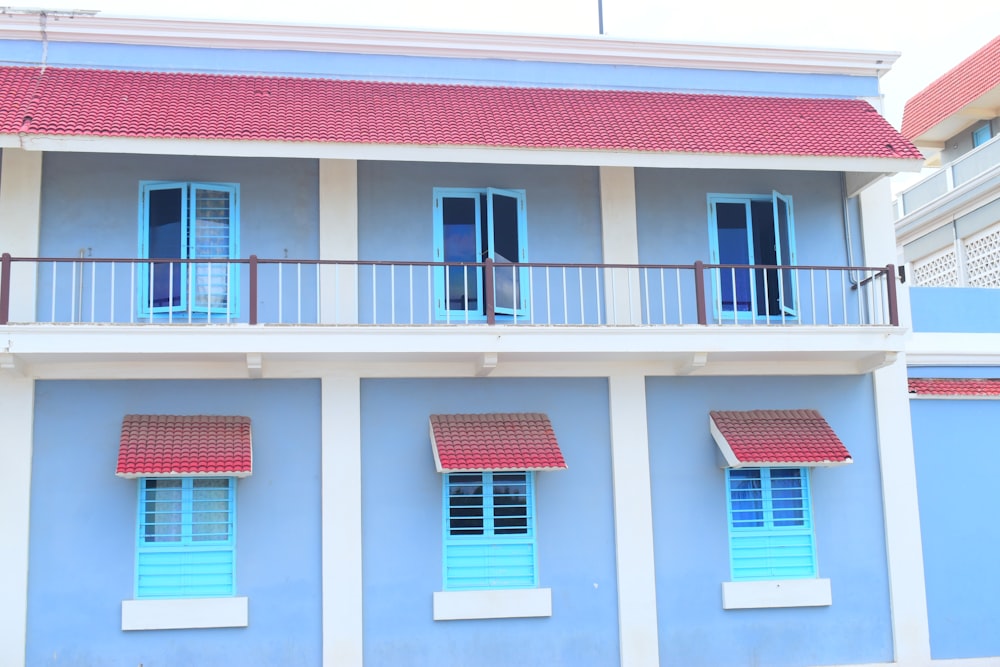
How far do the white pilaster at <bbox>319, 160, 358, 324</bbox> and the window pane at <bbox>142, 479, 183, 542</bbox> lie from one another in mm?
2399

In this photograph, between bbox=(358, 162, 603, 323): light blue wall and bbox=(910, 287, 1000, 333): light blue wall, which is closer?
bbox=(358, 162, 603, 323): light blue wall

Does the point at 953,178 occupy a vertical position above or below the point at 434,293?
above

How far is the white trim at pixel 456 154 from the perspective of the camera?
1202 cm

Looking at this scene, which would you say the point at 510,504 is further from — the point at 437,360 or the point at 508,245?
the point at 508,245

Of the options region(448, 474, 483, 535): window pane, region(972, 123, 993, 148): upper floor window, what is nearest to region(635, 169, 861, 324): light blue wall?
region(448, 474, 483, 535): window pane

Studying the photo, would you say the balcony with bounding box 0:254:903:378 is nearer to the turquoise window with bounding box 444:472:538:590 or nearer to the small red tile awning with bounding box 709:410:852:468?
the small red tile awning with bounding box 709:410:852:468

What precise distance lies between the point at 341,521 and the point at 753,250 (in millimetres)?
5787

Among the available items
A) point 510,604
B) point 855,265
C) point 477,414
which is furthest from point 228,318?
point 855,265

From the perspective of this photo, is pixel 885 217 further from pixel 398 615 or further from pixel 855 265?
pixel 398 615

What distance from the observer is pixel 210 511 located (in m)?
12.5

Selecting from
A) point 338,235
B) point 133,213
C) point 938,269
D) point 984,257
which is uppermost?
point 938,269

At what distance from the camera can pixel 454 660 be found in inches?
500

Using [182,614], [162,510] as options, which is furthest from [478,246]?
[182,614]

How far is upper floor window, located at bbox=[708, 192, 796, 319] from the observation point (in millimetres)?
13961
